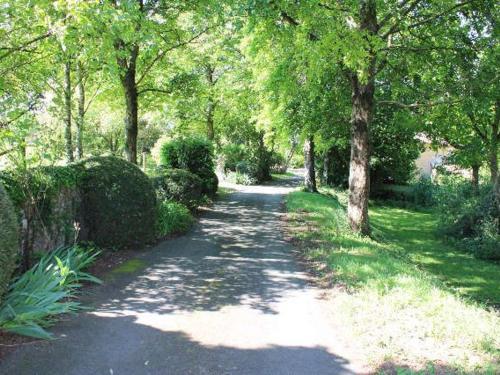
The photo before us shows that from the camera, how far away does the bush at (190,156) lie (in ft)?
61.7

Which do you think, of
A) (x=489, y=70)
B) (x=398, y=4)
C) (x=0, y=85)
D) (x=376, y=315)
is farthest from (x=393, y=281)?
(x=0, y=85)

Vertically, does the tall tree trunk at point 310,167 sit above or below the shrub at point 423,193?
above

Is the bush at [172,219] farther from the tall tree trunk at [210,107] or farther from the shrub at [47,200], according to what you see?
the tall tree trunk at [210,107]

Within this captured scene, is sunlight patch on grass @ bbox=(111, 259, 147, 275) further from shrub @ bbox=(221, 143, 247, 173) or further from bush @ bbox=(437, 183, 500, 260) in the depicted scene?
shrub @ bbox=(221, 143, 247, 173)

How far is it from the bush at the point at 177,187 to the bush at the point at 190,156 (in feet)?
10.7

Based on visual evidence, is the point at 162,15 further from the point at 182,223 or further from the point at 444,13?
the point at 444,13

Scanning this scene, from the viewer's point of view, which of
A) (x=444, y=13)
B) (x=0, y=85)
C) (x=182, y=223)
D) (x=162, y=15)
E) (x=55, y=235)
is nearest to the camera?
(x=55, y=235)

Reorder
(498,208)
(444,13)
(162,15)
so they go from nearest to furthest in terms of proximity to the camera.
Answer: (444,13), (162,15), (498,208)

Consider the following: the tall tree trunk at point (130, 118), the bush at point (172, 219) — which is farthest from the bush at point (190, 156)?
the bush at point (172, 219)

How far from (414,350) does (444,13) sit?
31.4ft

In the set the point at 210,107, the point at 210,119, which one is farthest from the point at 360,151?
the point at 210,119

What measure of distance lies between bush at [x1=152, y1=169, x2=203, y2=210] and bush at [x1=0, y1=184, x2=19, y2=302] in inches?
354

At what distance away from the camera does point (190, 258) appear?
1007 centimetres

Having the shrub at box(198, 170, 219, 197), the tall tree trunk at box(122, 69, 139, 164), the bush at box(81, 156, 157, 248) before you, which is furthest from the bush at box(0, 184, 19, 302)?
the shrub at box(198, 170, 219, 197)
